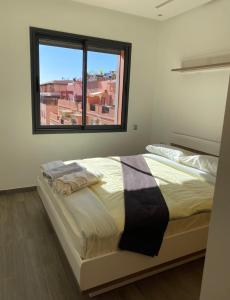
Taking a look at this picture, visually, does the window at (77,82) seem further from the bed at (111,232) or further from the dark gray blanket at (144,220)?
the dark gray blanket at (144,220)

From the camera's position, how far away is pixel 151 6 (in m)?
3.39

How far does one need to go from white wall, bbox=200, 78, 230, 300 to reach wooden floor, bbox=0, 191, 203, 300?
123 cm

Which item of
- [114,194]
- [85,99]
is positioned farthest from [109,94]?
[114,194]

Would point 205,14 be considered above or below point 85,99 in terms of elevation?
above

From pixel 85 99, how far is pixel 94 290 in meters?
2.85

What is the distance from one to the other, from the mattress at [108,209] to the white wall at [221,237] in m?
0.98

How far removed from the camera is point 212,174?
2631 mm

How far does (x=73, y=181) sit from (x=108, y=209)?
Result: 527 millimetres

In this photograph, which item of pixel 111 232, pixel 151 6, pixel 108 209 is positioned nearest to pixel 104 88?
pixel 151 6

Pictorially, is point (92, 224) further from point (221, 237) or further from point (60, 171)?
point (221, 237)

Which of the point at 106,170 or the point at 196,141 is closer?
the point at 106,170

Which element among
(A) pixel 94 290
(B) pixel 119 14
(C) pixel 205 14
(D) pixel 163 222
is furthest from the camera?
(B) pixel 119 14

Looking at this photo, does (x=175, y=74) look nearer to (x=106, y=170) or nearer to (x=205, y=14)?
(x=205, y=14)

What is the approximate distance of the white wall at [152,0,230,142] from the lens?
3131mm
